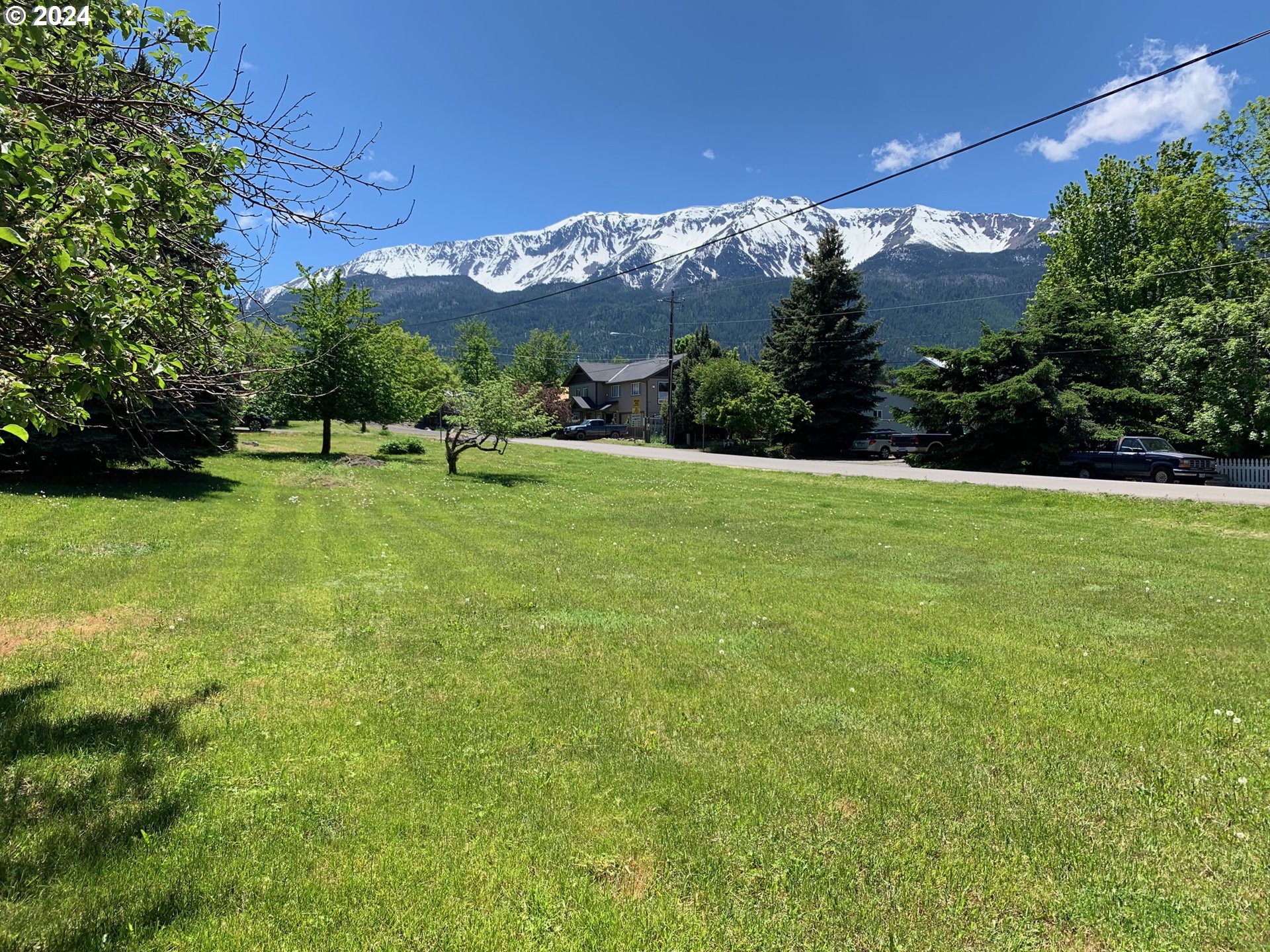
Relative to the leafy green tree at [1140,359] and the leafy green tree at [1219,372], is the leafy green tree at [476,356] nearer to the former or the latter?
the leafy green tree at [1140,359]

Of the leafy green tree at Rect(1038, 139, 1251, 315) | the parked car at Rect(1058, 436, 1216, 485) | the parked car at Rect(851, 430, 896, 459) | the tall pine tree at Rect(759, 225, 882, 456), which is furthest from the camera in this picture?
the tall pine tree at Rect(759, 225, 882, 456)

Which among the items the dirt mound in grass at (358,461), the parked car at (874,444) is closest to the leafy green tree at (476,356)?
the parked car at (874,444)

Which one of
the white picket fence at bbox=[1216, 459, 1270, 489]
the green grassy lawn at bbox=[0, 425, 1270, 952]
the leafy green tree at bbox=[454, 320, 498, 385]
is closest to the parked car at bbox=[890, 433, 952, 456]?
the white picket fence at bbox=[1216, 459, 1270, 489]

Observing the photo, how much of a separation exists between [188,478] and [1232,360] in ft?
123

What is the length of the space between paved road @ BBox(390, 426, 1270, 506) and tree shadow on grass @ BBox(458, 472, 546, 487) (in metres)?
11.0

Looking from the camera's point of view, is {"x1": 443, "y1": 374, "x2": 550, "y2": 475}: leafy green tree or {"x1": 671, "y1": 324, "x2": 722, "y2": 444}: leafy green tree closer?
{"x1": 443, "y1": 374, "x2": 550, "y2": 475}: leafy green tree

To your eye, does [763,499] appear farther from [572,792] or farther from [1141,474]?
[1141,474]

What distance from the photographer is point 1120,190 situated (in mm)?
44594

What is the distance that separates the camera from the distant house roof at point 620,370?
76812 mm

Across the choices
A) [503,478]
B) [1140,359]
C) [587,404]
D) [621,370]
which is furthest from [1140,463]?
[587,404]

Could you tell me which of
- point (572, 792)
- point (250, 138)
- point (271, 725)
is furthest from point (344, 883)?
point (250, 138)

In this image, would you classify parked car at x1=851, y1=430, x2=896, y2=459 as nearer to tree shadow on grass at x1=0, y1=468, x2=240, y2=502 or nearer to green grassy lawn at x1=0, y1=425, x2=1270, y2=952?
green grassy lawn at x1=0, y1=425, x2=1270, y2=952

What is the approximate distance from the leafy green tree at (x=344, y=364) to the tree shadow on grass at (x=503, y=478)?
7836 mm

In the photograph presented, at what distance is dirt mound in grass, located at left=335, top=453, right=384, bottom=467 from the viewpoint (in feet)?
82.3
